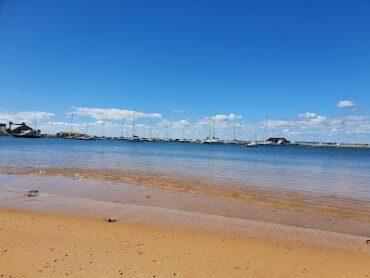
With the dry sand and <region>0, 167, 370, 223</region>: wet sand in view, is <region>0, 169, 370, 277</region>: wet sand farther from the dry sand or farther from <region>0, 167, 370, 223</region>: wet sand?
<region>0, 167, 370, 223</region>: wet sand

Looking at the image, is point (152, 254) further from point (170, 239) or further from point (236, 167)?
point (236, 167)

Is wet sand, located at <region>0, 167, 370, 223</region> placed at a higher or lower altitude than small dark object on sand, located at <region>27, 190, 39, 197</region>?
lower

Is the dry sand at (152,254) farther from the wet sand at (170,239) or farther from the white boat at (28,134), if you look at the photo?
the white boat at (28,134)

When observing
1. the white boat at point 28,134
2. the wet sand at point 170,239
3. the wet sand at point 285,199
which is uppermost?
the white boat at point 28,134

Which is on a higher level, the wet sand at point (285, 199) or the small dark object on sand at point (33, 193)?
the small dark object on sand at point (33, 193)

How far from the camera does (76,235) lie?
8352 mm

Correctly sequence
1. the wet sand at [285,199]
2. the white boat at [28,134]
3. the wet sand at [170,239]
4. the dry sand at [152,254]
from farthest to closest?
the white boat at [28,134], the wet sand at [285,199], the wet sand at [170,239], the dry sand at [152,254]

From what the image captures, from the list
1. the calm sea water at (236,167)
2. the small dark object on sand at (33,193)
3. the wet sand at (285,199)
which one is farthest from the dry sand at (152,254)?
the calm sea water at (236,167)

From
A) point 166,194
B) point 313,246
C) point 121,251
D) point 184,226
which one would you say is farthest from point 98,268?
point 166,194

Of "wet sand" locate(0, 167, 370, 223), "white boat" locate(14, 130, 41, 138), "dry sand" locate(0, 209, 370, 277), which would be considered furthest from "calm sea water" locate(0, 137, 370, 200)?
"white boat" locate(14, 130, 41, 138)

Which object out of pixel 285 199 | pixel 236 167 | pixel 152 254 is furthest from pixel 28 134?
pixel 152 254

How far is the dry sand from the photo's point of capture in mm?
6340

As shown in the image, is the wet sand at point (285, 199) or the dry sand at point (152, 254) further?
the wet sand at point (285, 199)

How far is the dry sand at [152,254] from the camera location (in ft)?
20.8
